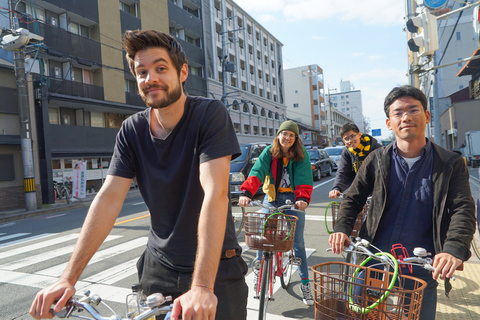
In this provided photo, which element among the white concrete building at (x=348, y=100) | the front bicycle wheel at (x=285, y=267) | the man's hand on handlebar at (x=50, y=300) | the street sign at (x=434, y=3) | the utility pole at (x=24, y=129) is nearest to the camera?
the man's hand on handlebar at (x=50, y=300)

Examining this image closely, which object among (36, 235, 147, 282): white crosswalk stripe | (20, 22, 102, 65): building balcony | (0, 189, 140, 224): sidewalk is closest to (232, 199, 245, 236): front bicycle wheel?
(36, 235, 147, 282): white crosswalk stripe

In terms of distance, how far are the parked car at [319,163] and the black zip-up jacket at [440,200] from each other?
16445 millimetres

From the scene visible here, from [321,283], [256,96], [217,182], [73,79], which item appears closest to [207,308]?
[217,182]

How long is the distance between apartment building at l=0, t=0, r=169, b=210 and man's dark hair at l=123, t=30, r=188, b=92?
1584cm

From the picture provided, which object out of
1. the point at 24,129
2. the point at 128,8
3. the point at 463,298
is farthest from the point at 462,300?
the point at 128,8

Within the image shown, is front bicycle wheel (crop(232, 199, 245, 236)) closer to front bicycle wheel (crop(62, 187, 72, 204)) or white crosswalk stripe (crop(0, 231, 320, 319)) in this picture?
white crosswalk stripe (crop(0, 231, 320, 319))

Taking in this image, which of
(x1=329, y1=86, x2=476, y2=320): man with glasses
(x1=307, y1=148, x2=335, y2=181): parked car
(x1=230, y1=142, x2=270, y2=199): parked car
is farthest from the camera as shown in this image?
(x1=307, y1=148, x2=335, y2=181): parked car

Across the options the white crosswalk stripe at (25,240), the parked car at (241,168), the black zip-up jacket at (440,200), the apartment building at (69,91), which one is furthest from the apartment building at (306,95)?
the black zip-up jacket at (440,200)

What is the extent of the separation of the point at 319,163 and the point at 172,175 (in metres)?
18.9

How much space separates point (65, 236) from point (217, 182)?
8.08 meters

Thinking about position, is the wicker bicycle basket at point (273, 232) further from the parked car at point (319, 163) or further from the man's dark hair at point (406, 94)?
the parked car at point (319, 163)

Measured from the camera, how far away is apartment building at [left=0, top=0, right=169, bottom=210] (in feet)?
54.5

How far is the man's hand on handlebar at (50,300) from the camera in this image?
137 cm

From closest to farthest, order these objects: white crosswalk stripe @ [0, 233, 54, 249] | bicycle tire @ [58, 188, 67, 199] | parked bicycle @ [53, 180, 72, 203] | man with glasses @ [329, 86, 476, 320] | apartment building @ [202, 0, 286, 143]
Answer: man with glasses @ [329, 86, 476, 320]
white crosswalk stripe @ [0, 233, 54, 249]
parked bicycle @ [53, 180, 72, 203]
bicycle tire @ [58, 188, 67, 199]
apartment building @ [202, 0, 286, 143]
